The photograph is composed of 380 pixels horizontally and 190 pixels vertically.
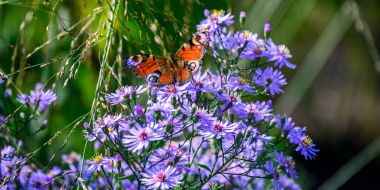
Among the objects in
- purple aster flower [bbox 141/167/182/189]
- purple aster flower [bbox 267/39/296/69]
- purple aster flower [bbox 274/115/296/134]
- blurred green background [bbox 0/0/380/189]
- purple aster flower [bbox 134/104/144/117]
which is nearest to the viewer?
purple aster flower [bbox 141/167/182/189]

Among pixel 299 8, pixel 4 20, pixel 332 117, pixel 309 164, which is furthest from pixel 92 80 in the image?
pixel 332 117

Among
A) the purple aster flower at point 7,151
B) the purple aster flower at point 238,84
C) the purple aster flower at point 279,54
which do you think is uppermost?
the purple aster flower at point 279,54

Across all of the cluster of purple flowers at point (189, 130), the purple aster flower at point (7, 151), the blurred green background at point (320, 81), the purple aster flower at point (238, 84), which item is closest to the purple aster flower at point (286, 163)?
the cluster of purple flowers at point (189, 130)

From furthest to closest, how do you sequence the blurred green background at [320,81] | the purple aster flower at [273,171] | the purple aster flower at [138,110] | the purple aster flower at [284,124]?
the blurred green background at [320,81], the purple aster flower at [284,124], the purple aster flower at [273,171], the purple aster flower at [138,110]

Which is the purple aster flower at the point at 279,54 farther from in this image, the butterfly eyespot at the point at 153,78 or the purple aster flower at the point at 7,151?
the purple aster flower at the point at 7,151

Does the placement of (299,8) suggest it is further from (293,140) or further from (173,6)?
(293,140)

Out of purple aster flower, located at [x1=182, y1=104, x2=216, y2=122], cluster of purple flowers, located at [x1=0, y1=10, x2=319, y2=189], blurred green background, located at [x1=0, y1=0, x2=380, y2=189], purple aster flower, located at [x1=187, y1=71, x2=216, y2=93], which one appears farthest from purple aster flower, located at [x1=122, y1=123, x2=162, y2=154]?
blurred green background, located at [x1=0, y1=0, x2=380, y2=189]

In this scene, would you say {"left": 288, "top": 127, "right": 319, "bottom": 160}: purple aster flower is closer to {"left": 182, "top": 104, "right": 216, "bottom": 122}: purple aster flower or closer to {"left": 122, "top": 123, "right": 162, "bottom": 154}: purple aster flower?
{"left": 182, "top": 104, "right": 216, "bottom": 122}: purple aster flower

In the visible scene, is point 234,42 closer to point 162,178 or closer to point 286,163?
point 286,163
